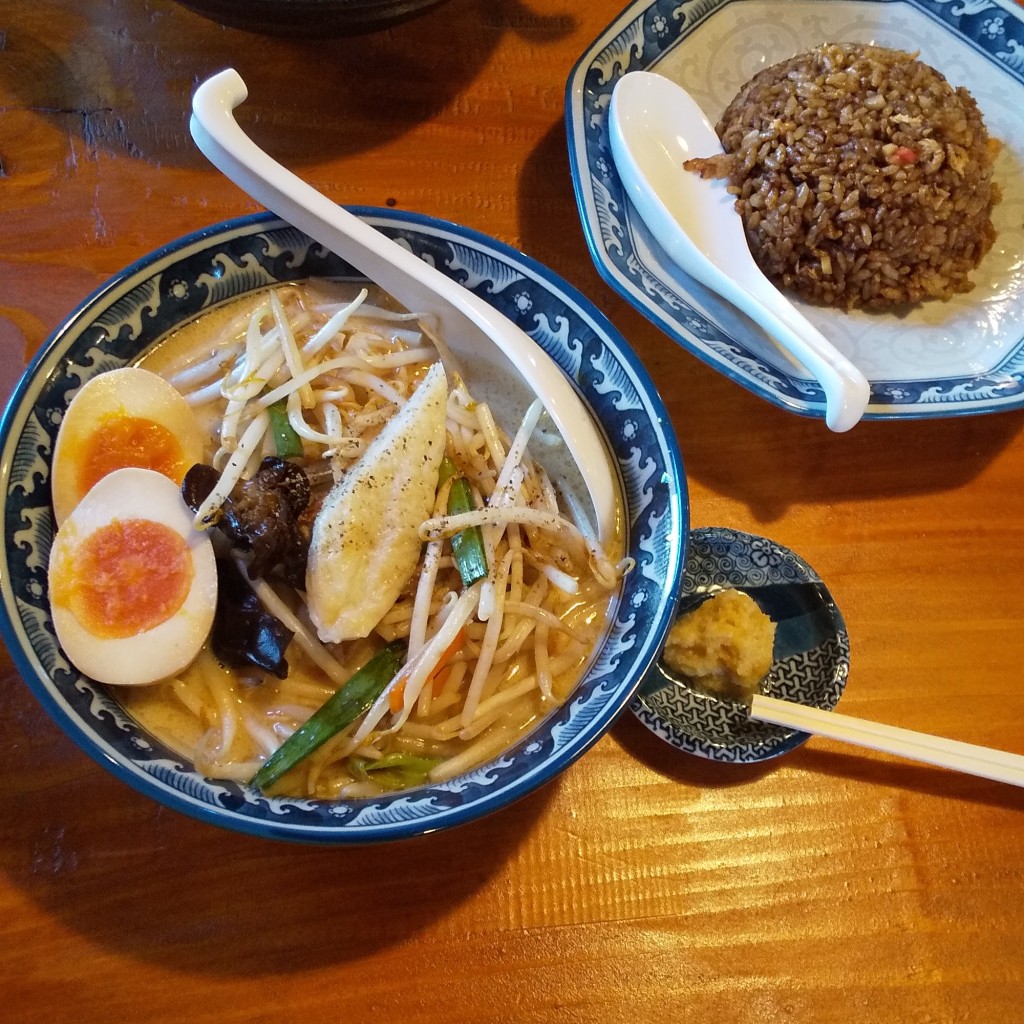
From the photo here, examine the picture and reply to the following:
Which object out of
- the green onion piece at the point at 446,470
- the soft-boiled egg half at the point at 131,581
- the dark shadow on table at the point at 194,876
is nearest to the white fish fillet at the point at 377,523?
the green onion piece at the point at 446,470

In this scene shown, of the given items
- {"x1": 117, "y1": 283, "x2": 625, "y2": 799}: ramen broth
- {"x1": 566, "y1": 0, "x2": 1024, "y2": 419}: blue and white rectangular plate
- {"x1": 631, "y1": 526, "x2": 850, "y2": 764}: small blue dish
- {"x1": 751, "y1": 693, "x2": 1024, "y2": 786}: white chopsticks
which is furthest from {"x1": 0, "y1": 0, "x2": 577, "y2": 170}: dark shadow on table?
{"x1": 751, "y1": 693, "x2": 1024, "y2": 786}: white chopsticks

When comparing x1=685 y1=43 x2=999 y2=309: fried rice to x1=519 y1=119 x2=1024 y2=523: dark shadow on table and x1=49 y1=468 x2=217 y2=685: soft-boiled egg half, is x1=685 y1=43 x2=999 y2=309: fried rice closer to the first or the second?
x1=519 y1=119 x2=1024 y2=523: dark shadow on table

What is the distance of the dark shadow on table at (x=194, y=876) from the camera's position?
1.00m

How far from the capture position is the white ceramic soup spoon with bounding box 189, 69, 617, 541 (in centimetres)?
111

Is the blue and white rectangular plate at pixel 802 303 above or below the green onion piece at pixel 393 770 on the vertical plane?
above

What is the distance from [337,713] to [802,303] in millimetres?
1149

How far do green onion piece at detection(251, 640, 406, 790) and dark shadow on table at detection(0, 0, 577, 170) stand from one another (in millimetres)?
1023

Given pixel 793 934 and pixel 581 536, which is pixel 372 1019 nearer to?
pixel 793 934

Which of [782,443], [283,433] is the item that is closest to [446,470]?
[283,433]

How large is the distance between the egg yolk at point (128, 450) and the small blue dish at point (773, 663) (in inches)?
30.3

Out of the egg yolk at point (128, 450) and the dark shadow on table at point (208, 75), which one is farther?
the dark shadow on table at point (208, 75)

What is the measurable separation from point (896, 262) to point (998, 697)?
0.81 m

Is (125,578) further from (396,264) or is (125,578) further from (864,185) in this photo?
(864,185)

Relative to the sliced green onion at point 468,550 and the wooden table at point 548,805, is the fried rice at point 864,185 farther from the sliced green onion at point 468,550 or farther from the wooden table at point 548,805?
the sliced green onion at point 468,550
